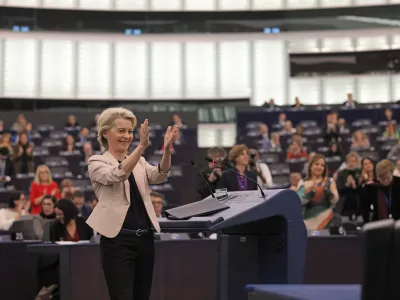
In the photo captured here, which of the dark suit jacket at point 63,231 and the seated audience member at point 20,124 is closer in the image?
the dark suit jacket at point 63,231

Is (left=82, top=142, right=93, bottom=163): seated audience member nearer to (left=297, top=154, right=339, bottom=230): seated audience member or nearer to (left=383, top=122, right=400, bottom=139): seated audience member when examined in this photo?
(left=383, top=122, right=400, bottom=139): seated audience member

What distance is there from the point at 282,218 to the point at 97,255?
2.67m

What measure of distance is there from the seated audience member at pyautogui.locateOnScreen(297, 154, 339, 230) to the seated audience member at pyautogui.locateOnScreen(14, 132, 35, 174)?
318 inches

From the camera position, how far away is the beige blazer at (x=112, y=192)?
3650mm

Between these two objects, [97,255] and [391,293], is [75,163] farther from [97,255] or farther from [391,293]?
Answer: [391,293]

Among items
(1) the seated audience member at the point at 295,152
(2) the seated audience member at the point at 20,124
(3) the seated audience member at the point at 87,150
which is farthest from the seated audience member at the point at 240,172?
(2) the seated audience member at the point at 20,124

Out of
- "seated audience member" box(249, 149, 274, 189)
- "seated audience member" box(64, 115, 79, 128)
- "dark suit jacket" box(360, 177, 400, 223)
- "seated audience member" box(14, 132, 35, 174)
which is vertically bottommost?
"dark suit jacket" box(360, 177, 400, 223)

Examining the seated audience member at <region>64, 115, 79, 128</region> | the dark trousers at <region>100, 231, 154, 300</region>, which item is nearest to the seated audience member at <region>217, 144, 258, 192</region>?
the dark trousers at <region>100, 231, 154, 300</region>

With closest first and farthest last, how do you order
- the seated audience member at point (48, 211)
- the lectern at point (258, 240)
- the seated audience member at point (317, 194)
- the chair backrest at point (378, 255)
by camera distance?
the chair backrest at point (378, 255) → the lectern at point (258, 240) → the seated audience member at point (317, 194) → the seated audience member at point (48, 211)

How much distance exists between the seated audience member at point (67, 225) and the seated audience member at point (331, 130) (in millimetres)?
8740

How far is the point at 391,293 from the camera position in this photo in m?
1.92

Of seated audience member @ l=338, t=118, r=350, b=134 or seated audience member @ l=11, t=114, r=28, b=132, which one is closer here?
seated audience member @ l=338, t=118, r=350, b=134

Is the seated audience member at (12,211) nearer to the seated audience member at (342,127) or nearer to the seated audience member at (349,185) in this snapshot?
the seated audience member at (349,185)

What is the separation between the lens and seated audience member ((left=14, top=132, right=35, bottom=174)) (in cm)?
1369
